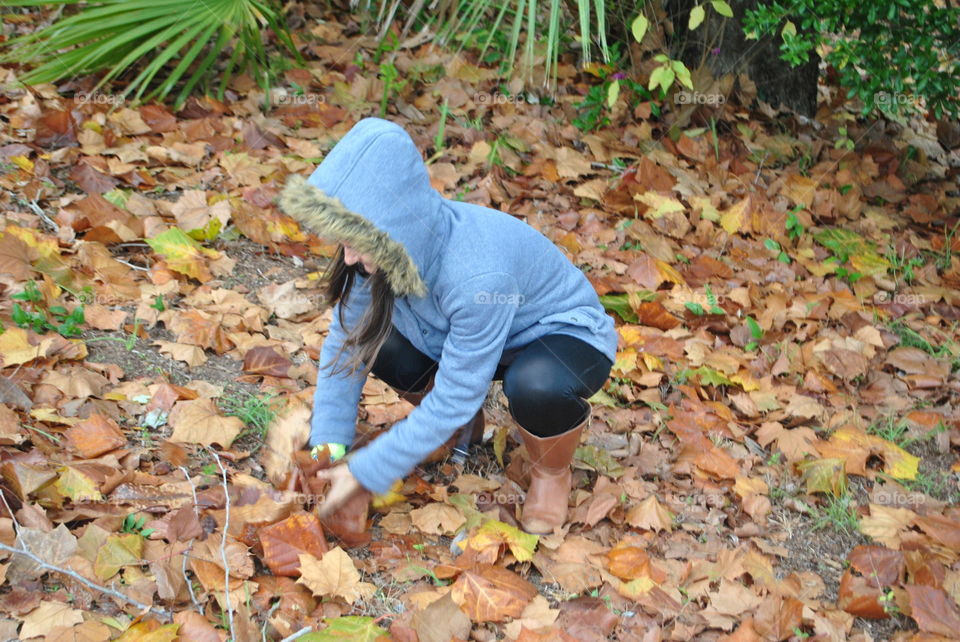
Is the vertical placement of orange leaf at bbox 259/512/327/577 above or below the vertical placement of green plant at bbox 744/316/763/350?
above

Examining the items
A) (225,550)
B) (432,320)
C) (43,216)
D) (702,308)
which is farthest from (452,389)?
(43,216)

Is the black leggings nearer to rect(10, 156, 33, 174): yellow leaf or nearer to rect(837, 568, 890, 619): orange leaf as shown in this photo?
rect(837, 568, 890, 619): orange leaf

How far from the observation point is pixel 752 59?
12.7ft

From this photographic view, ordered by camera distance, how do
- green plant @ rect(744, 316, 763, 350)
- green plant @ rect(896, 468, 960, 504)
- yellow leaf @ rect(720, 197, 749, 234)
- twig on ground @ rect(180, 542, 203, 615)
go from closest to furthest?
1. twig on ground @ rect(180, 542, 203, 615)
2. green plant @ rect(896, 468, 960, 504)
3. green plant @ rect(744, 316, 763, 350)
4. yellow leaf @ rect(720, 197, 749, 234)

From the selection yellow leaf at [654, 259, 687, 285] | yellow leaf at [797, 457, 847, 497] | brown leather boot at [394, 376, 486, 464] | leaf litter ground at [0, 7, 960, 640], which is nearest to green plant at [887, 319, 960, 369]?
leaf litter ground at [0, 7, 960, 640]

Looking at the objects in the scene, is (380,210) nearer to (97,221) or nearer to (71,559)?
(71,559)

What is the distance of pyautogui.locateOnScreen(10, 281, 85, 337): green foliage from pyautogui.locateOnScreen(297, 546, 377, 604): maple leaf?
979 mm

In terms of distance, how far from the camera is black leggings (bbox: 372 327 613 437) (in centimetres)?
182

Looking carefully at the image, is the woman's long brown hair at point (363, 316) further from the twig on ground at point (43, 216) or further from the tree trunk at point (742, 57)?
the tree trunk at point (742, 57)

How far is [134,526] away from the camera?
174cm

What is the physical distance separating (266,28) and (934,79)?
2796 mm

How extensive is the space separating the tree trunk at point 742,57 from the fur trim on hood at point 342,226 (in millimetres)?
2605

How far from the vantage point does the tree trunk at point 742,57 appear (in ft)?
12.3

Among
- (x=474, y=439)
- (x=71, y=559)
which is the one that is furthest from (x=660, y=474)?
(x=71, y=559)
